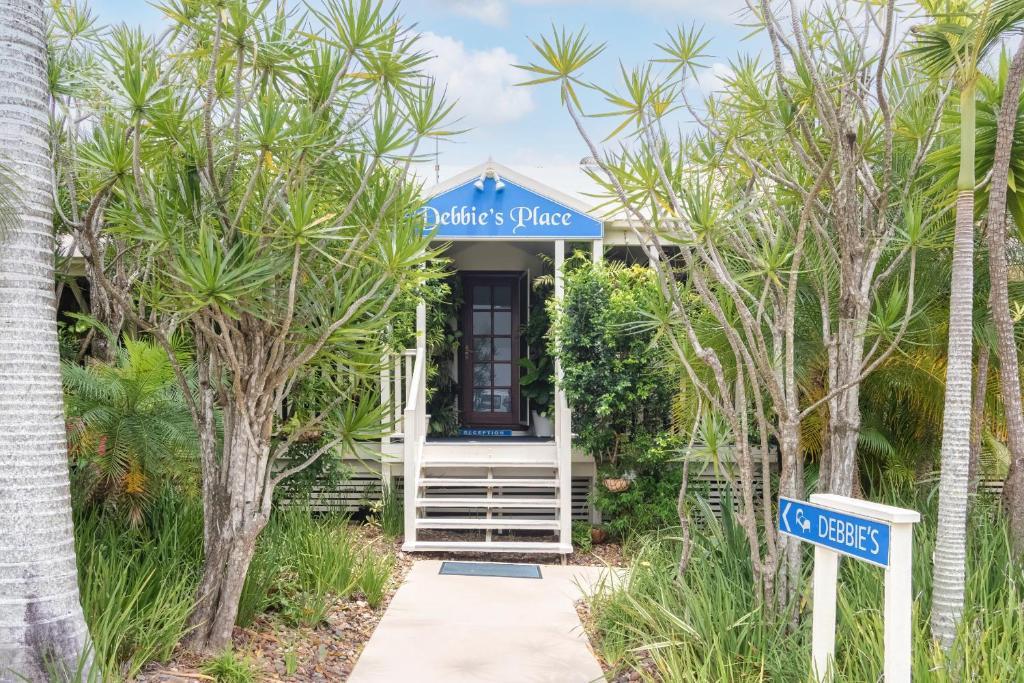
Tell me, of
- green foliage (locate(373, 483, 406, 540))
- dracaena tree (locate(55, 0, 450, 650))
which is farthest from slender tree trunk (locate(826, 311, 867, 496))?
green foliage (locate(373, 483, 406, 540))

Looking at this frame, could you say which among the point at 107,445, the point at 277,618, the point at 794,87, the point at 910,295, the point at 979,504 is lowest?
the point at 277,618

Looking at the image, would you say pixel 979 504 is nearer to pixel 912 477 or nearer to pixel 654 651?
pixel 912 477

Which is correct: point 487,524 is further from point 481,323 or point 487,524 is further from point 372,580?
point 481,323

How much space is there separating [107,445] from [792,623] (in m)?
3.71

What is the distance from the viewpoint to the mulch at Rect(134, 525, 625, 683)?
352 centimetres

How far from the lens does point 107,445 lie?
14.2 ft

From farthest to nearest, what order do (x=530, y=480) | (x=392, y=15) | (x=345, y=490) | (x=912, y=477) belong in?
(x=345, y=490) → (x=530, y=480) → (x=912, y=477) → (x=392, y=15)

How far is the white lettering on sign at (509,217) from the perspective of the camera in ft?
24.8

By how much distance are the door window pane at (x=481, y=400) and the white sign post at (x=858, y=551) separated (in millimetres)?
7316

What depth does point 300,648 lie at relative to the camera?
13.6ft

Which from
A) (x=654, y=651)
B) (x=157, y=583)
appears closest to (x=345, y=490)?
(x=157, y=583)

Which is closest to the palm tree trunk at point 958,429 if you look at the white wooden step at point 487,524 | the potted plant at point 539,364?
the white wooden step at point 487,524

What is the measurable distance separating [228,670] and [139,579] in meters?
0.68

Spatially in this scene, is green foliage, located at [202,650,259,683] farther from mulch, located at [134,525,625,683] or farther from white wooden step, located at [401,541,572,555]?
white wooden step, located at [401,541,572,555]
